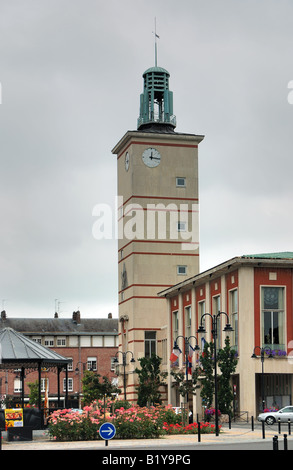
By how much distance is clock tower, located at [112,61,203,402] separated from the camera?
8531cm

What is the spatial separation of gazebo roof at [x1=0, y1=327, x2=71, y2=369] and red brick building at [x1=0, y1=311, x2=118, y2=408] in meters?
79.7

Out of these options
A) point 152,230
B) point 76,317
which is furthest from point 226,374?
point 76,317

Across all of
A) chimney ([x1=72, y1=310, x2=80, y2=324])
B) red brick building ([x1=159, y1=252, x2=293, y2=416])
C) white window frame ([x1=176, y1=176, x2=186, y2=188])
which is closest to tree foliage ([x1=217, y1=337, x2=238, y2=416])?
red brick building ([x1=159, y1=252, x2=293, y2=416])

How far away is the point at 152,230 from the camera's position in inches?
3391

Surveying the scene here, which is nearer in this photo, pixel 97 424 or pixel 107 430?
pixel 107 430

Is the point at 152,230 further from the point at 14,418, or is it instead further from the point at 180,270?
the point at 14,418

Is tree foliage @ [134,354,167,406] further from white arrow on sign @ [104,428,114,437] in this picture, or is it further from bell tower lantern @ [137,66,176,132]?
white arrow on sign @ [104,428,114,437]

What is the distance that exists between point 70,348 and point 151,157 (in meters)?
51.0

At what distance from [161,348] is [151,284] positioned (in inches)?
247

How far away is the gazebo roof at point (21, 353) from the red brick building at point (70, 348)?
262 feet

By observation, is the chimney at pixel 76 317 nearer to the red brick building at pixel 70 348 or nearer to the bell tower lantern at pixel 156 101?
the red brick building at pixel 70 348

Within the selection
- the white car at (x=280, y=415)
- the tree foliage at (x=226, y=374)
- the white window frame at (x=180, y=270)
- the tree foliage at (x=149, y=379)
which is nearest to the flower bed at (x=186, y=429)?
the white car at (x=280, y=415)

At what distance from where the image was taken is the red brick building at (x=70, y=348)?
128625 mm

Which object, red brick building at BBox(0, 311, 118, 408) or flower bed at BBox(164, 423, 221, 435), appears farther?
red brick building at BBox(0, 311, 118, 408)
